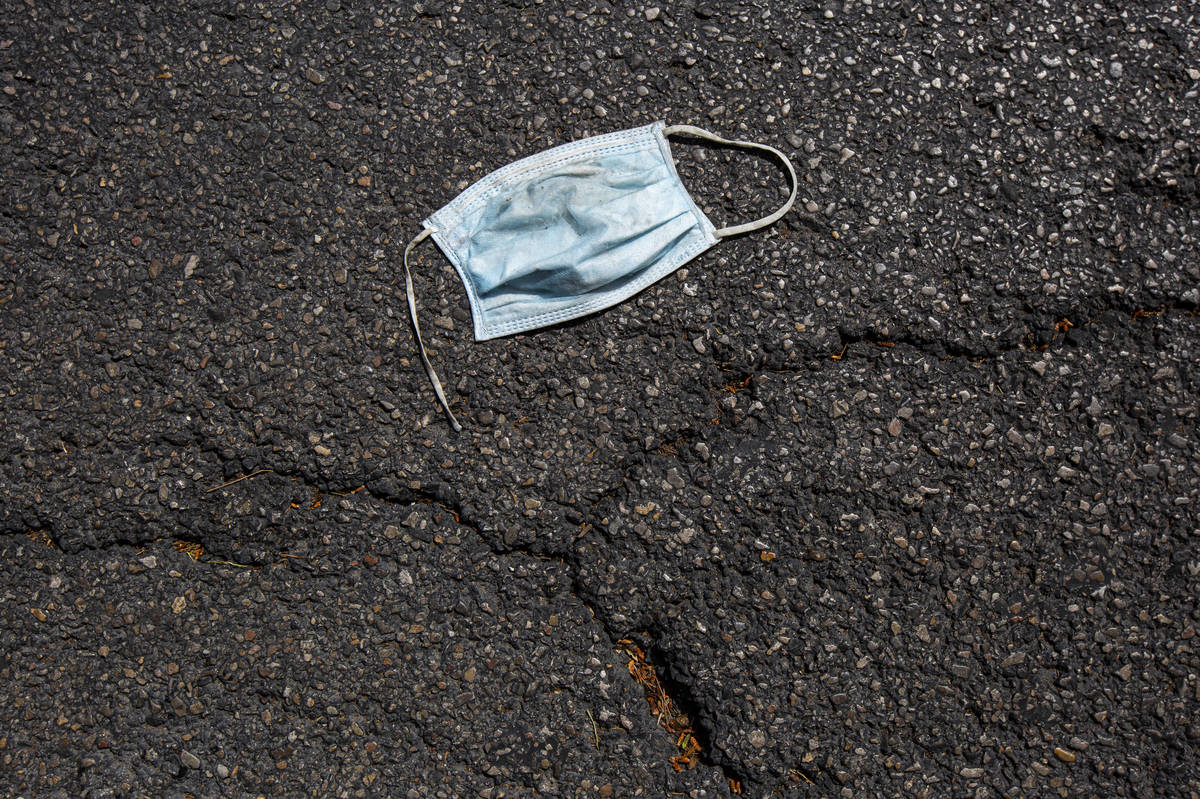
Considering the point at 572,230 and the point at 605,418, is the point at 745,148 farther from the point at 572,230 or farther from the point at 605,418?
the point at 605,418

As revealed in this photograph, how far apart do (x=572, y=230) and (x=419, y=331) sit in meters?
0.53

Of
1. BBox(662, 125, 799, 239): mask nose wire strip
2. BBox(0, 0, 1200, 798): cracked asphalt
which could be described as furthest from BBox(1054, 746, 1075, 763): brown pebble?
BBox(662, 125, 799, 239): mask nose wire strip

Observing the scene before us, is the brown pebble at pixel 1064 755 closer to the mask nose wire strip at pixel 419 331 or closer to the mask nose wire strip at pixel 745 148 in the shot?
the mask nose wire strip at pixel 745 148

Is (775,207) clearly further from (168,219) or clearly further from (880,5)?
(168,219)

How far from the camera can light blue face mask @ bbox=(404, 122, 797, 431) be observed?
2324 millimetres

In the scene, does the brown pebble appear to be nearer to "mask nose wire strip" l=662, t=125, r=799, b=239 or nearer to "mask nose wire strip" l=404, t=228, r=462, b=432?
"mask nose wire strip" l=662, t=125, r=799, b=239

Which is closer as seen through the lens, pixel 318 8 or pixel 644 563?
pixel 644 563

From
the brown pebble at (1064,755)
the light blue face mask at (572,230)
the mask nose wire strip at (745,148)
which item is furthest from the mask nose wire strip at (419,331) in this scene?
the brown pebble at (1064,755)

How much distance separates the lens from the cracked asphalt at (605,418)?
2143 mm

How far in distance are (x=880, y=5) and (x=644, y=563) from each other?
1.77 meters

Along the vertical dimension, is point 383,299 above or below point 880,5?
below

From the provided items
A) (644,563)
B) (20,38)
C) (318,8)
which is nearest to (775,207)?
(644,563)

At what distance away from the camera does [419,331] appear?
2.32 m

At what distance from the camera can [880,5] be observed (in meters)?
2.39
